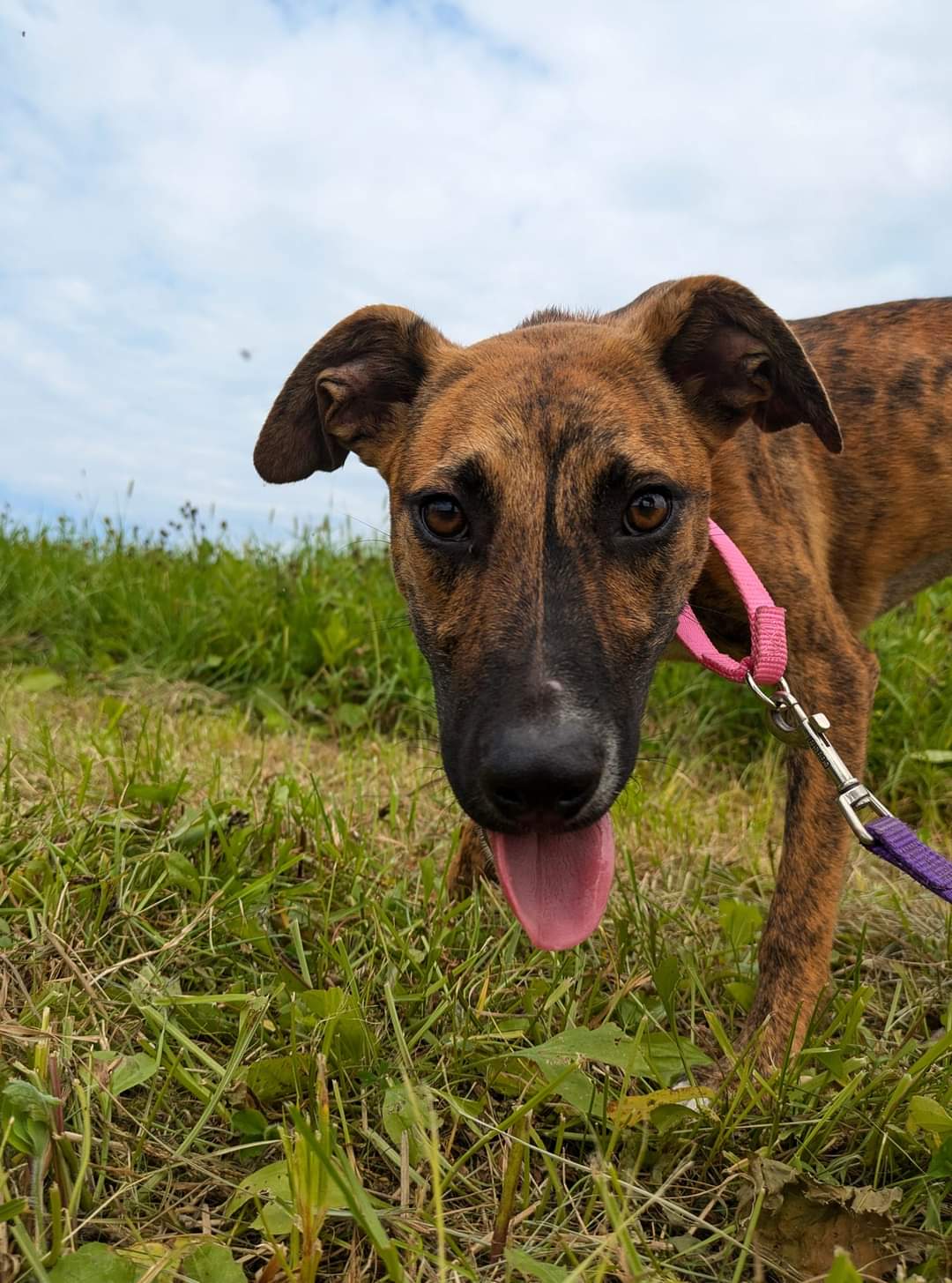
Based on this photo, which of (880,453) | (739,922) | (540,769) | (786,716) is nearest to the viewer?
(540,769)

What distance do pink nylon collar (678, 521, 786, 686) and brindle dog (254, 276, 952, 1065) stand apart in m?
0.14

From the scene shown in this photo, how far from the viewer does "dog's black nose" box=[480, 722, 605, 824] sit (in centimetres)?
210

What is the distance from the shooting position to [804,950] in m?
3.00

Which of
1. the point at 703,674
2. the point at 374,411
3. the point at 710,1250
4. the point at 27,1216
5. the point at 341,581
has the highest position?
the point at 374,411

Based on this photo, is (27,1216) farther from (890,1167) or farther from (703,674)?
(703,674)

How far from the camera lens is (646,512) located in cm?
271

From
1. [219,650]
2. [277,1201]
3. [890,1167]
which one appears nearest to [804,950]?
[890,1167]

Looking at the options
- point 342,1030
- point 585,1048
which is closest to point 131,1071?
point 342,1030

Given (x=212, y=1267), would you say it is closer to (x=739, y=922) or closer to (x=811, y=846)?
(x=739, y=922)

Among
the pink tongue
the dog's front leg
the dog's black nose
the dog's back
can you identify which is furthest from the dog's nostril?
the dog's back

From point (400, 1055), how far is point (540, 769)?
763mm

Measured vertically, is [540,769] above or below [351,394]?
below

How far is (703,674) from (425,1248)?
4708 millimetres

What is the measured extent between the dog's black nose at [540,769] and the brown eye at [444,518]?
74 cm
